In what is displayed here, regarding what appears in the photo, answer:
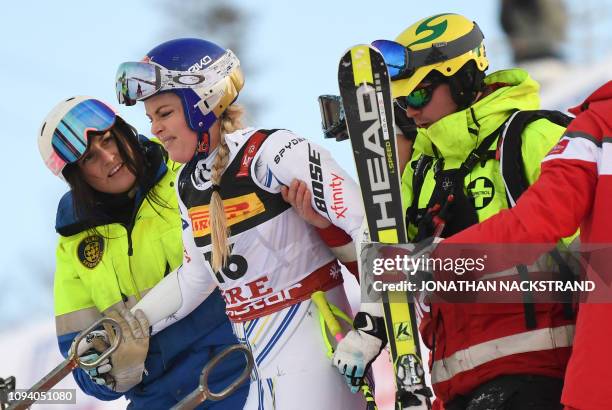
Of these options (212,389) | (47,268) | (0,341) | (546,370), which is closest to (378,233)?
(546,370)

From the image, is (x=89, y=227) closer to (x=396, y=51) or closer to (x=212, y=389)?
(x=212, y=389)

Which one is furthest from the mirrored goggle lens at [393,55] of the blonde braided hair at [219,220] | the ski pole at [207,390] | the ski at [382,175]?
the ski pole at [207,390]

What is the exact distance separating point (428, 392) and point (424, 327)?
33 cm

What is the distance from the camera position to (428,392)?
453cm

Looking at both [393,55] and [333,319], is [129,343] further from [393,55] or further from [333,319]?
[393,55]

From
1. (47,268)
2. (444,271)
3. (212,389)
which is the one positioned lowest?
(47,268)

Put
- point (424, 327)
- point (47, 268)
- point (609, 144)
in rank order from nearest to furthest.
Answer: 1. point (609, 144)
2. point (424, 327)
3. point (47, 268)

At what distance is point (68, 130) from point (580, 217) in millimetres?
2981

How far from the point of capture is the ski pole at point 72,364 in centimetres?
577

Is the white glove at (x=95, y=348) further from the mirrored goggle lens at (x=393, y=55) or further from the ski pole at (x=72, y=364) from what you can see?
the mirrored goggle lens at (x=393, y=55)

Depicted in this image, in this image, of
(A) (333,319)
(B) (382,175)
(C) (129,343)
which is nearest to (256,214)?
(A) (333,319)

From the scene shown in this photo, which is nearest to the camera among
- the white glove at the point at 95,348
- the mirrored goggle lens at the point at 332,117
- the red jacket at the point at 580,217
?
the red jacket at the point at 580,217

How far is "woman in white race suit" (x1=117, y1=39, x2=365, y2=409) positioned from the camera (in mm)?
5082

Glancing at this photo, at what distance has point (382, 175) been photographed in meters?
4.58
